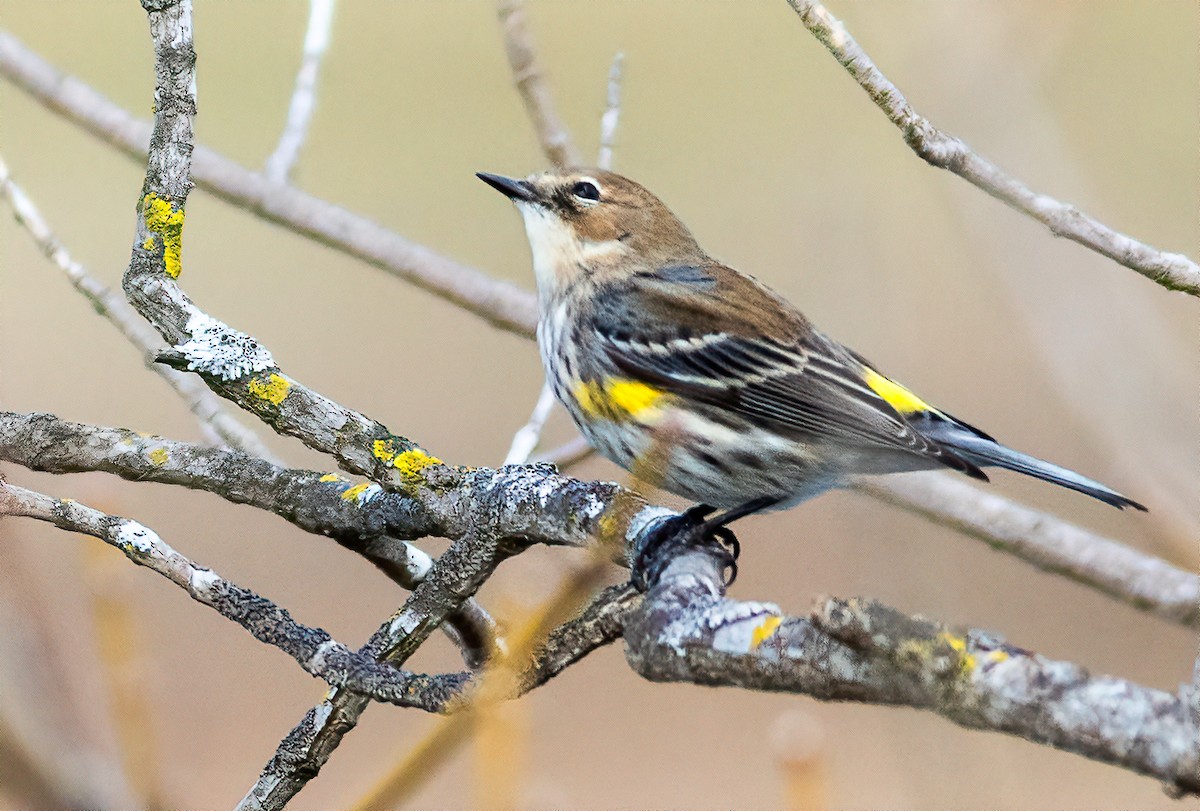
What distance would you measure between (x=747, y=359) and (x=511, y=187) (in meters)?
1.04

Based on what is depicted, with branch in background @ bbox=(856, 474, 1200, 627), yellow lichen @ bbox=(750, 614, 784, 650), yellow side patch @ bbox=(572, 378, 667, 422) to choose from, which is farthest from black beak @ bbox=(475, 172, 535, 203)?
yellow lichen @ bbox=(750, 614, 784, 650)

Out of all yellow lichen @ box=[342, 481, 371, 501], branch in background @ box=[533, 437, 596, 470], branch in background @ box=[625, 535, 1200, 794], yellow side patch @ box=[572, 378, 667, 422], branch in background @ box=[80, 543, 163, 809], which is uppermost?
yellow side patch @ box=[572, 378, 667, 422]

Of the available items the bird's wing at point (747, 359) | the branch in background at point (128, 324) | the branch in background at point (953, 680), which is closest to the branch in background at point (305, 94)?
the branch in background at point (128, 324)

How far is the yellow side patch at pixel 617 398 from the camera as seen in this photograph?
127 inches

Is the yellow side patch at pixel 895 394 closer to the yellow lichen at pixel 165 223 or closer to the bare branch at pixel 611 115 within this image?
the bare branch at pixel 611 115

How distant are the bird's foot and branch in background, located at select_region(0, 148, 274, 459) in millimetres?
1103

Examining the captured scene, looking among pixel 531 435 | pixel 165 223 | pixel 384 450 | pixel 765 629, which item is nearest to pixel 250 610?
pixel 384 450

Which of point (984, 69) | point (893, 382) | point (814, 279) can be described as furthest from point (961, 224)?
point (893, 382)

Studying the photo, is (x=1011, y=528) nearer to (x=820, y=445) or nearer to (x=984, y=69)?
(x=820, y=445)

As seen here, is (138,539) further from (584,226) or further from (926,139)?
(584,226)

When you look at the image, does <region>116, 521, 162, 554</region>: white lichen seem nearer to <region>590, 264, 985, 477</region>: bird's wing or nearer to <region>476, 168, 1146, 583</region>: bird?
<region>476, 168, 1146, 583</region>: bird

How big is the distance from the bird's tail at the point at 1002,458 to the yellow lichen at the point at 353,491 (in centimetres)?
165

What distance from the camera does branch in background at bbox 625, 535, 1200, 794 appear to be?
3.65 ft

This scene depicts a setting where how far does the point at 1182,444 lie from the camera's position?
93.1 inches
